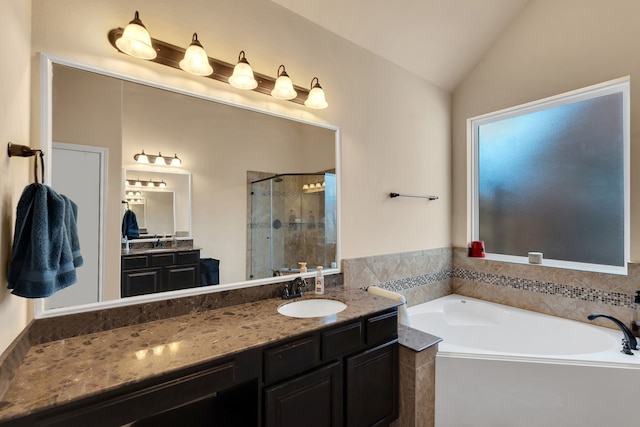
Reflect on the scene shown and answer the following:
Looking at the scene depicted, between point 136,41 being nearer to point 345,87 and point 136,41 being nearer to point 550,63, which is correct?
point 345,87

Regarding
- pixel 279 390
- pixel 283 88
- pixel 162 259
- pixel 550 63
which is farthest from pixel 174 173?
pixel 550 63

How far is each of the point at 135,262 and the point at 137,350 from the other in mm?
490

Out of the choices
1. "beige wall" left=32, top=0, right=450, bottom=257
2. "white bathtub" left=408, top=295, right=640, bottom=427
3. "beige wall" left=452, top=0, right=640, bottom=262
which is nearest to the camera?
"beige wall" left=32, top=0, right=450, bottom=257

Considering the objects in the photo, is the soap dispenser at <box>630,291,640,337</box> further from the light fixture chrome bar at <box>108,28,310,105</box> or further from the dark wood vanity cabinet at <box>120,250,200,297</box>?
the dark wood vanity cabinet at <box>120,250,200,297</box>

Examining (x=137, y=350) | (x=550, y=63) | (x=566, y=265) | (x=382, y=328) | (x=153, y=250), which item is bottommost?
(x=382, y=328)

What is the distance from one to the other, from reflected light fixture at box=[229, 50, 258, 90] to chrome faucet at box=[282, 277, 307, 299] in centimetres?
123

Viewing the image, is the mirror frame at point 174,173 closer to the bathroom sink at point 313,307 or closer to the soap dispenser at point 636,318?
the bathroom sink at point 313,307

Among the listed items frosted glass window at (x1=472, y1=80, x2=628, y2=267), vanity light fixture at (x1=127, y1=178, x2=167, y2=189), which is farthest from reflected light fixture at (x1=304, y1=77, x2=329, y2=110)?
frosted glass window at (x1=472, y1=80, x2=628, y2=267)

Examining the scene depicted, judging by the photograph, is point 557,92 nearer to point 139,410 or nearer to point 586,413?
point 586,413

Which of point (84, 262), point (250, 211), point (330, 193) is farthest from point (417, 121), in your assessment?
point (84, 262)

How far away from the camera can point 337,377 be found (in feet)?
4.83

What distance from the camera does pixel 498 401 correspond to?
5.82 feet

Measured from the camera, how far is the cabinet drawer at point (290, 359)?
1236 mm

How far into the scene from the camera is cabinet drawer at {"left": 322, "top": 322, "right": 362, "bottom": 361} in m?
1.43
